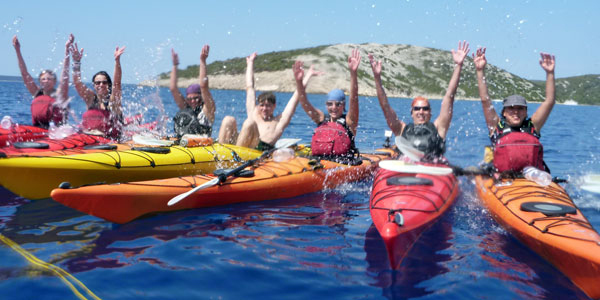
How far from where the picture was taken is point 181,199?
17.1ft

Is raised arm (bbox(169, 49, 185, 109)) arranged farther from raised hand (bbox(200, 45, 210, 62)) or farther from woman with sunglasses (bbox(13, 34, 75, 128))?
woman with sunglasses (bbox(13, 34, 75, 128))

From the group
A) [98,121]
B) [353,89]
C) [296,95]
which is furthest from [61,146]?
[353,89]

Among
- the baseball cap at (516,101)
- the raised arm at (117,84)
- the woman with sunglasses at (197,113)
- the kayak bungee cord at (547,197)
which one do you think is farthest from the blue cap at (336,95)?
the raised arm at (117,84)

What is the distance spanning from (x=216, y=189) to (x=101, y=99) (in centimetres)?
360

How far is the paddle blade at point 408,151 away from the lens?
5319 mm

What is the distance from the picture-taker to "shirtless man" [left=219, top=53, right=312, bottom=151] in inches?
290

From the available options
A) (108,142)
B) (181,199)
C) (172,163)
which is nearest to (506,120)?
(181,199)

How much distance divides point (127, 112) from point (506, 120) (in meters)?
6.88

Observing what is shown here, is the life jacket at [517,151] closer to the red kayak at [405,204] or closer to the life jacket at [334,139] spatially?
the red kayak at [405,204]

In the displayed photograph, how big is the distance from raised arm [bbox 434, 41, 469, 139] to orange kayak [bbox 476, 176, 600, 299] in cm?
100

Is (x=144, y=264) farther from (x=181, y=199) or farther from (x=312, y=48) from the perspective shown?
(x=312, y=48)

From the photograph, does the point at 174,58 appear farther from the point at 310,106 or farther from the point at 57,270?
the point at 57,270

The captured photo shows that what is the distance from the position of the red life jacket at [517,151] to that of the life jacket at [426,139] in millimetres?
686

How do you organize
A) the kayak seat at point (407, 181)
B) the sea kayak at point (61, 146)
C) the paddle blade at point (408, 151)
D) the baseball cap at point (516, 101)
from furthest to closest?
the sea kayak at point (61, 146)
the baseball cap at point (516, 101)
the paddle blade at point (408, 151)
the kayak seat at point (407, 181)
